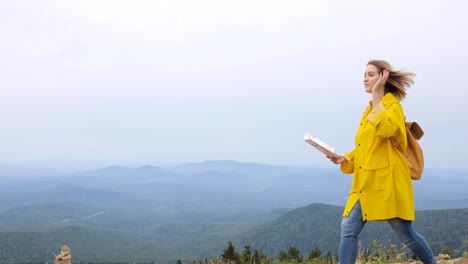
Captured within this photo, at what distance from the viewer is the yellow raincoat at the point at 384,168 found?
14.3 feet

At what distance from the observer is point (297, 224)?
150 meters

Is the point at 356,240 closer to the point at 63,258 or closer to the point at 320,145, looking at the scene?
the point at 320,145

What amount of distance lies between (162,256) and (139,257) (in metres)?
7.28

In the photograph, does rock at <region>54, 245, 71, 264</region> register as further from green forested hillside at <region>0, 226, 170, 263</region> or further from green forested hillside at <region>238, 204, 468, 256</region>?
green forested hillside at <region>0, 226, 170, 263</region>

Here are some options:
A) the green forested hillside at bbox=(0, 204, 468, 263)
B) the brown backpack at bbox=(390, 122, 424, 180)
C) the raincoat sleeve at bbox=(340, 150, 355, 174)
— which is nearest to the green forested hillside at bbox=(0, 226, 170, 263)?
the green forested hillside at bbox=(0, 204, 468, 263)

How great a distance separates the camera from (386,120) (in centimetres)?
429

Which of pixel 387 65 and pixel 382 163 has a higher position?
pixel 387 65

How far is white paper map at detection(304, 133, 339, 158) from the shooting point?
192 inches

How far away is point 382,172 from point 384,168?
0.15ft

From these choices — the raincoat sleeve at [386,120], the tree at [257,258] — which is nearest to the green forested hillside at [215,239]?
the tree at [257,258]

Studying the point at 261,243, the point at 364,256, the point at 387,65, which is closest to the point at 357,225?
the point at 387,65

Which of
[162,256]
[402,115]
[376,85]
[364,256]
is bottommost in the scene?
[162,256]

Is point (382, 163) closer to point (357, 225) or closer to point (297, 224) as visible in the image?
point (357, 225)

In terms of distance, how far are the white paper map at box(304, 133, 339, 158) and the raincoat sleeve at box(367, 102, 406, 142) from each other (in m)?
0.68
